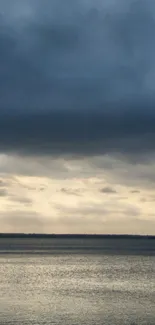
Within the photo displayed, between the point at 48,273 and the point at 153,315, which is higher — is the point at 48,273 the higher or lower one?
the higher one

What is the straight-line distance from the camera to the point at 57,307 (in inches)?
2240

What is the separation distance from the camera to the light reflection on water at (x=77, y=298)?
50531 millimetres

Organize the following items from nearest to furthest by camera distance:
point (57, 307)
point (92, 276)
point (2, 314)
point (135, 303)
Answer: point (2, 314) < point (57, 307) < point (135, 303) < point (92, 276)

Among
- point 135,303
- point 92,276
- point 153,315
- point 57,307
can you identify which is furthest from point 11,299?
point 92,276

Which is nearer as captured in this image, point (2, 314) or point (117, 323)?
point (117, 323)

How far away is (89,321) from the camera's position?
49.2 meters

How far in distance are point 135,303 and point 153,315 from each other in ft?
26.2

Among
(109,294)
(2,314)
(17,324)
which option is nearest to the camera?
(17,324)

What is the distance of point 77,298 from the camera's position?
64.4 metres

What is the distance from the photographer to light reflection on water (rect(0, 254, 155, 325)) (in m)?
50.5

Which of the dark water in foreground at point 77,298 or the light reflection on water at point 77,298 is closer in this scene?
the dark water in foreground at point 77,298

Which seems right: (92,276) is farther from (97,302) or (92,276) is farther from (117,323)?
(117,323)

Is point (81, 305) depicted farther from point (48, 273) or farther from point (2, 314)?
point (48, 273)

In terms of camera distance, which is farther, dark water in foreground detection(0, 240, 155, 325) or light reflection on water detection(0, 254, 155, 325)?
light reflection on water detection(0, 254, 155, 325)
